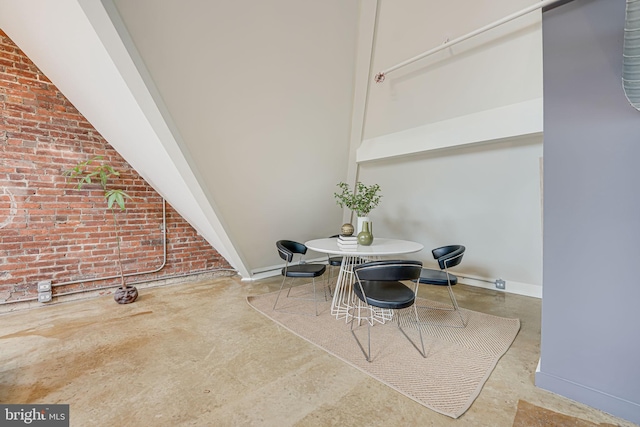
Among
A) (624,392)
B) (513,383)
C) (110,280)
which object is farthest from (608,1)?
(110,280)

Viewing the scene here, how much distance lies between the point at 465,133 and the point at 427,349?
2.39 meters

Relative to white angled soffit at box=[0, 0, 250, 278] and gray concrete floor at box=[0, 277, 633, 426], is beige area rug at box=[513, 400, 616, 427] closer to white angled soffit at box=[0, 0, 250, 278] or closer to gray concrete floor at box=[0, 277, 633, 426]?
gray concrete floor at box=[0, 277, 633, 426]

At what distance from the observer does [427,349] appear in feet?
7.29

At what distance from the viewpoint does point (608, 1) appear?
58.5 inches

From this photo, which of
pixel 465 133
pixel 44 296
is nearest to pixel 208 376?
pixel 44 296

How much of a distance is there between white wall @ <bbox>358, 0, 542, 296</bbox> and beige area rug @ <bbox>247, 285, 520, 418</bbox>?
1.25 m

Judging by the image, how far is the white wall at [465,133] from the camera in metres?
2.58

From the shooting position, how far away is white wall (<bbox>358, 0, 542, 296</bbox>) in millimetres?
2582

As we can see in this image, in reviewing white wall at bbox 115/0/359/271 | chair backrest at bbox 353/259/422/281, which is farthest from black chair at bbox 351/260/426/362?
white wall at bbox 115/0/359/271

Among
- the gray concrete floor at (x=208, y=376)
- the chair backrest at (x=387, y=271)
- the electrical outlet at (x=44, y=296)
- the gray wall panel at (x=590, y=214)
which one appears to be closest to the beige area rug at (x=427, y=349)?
the gray concrete floor at (x=208, y=376)

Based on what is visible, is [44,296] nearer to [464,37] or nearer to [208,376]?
[208,376]

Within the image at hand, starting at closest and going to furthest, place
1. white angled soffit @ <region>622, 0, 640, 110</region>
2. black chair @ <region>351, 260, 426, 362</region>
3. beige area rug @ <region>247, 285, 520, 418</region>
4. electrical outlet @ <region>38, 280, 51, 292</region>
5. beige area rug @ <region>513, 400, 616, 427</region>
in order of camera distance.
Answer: white angled soffit @ <region>622, 0, 640, 110</region> → beige area rug @ <region>513, 400, 616, 427</region> → beige area rug @ <region>247, 285, 520, 418</region> → black chair @ <region>351, 260, 426, 362</region> → electrical outlet @ <region>38, 280, 51, 292</region>

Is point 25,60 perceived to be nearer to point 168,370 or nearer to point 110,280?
point 110,280

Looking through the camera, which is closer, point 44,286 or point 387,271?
point 387,271
